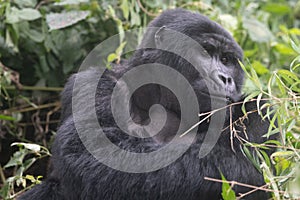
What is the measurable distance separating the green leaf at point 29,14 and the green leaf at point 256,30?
1.85 metres

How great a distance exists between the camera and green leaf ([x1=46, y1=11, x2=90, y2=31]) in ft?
15.0

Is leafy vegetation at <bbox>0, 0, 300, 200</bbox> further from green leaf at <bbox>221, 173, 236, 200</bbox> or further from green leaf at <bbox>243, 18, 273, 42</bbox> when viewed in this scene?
green leaf at <bbox>221, 173, 236, 200</bbox>

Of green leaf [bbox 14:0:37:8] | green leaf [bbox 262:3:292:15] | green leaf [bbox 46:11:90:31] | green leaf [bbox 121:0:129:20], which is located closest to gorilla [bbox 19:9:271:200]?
green leaf [bbox 121:0:129:20]

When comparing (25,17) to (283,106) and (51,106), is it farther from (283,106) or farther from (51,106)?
(283,106)

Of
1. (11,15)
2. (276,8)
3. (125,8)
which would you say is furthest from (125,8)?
(276,8)

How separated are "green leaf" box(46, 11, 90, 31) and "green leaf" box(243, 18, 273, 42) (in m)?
1.47

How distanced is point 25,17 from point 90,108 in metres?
1.51

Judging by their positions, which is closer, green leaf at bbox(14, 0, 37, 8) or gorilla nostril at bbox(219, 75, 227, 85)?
gorilla nostril at bbox(219, 75, 227, 85)

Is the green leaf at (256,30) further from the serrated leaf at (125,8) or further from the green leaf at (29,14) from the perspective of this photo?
the green leaf at (29,14)

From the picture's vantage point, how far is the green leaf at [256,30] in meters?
5.20

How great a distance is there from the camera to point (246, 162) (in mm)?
2990

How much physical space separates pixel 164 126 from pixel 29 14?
1708mm

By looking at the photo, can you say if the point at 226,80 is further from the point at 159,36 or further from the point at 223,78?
the point at 159,36

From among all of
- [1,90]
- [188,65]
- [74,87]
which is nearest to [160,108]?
[188,65]
